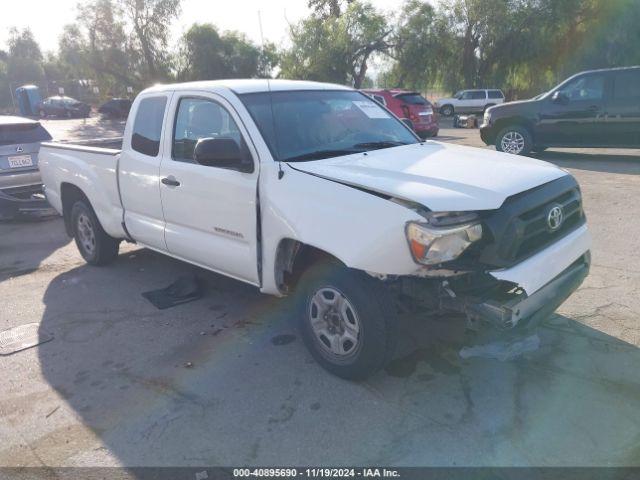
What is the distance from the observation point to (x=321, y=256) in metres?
3.57

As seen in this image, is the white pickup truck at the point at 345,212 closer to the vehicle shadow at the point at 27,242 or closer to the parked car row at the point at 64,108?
the vehicle shadow at the point at 27,242

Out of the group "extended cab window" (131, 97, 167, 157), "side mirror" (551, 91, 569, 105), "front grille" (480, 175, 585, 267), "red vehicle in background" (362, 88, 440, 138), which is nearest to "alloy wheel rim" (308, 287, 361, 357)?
"front grille" (480, 175, 585, 267)

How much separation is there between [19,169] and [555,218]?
814 centimetres

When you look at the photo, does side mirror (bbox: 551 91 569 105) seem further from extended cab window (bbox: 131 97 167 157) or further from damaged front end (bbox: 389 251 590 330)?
extended cab window (bbox: 131 97 167 157)

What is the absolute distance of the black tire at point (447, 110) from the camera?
3144 centimetres

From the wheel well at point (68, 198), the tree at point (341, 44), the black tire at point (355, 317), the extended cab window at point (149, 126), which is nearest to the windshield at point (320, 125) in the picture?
the black tire at point (355, 317)

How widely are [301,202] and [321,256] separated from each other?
43cm

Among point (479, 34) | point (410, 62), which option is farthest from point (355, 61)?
point (479, 34)

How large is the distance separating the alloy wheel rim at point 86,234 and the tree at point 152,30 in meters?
34.8

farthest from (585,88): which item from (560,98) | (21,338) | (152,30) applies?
(152,30)

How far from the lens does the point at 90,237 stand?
6.07 meters

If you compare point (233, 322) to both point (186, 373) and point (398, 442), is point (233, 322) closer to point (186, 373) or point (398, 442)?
point (186, 373)

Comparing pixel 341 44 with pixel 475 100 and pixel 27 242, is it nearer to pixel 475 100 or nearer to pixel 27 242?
pixel 475 100

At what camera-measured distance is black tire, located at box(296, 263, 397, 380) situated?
10.3ft
